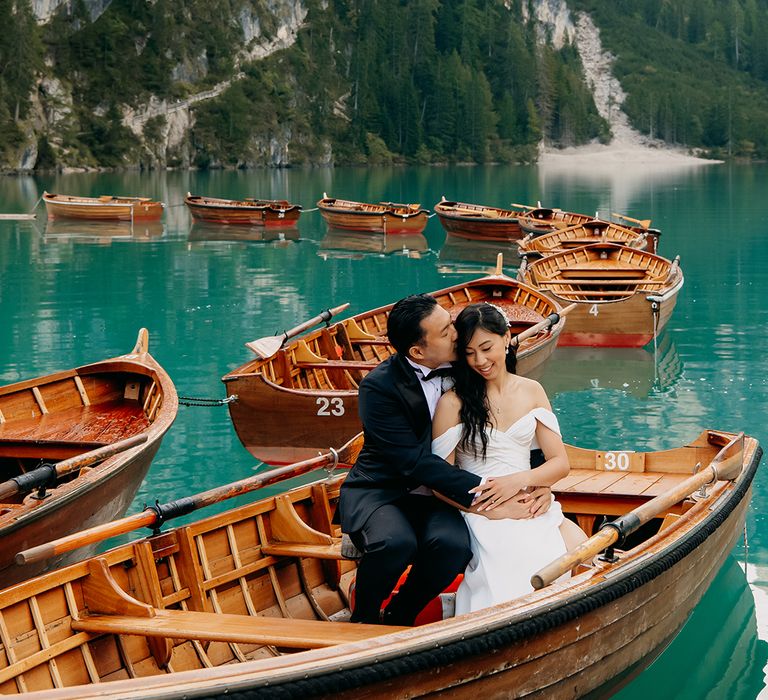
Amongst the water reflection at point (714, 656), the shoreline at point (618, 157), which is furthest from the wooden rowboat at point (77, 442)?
the shoreline at point (618, 157)

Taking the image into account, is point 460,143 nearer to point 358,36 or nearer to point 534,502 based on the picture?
point 358,36

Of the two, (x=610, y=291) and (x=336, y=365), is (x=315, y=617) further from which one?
(x=610, y=291)

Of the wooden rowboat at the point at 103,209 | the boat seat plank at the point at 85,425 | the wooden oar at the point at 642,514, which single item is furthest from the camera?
the wooden rowboat at the point at 103,209

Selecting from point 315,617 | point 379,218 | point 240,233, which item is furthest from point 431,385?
point 240,233

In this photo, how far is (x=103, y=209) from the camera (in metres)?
44.6

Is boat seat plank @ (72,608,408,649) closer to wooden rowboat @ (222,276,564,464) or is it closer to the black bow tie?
the black bow tie

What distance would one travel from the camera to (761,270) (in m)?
30.3

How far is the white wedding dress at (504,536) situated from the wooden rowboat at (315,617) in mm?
266

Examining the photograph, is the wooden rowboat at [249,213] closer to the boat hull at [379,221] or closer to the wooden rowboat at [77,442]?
the boat hull at [379,221]

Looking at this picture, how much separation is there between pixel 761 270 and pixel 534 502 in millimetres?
25786

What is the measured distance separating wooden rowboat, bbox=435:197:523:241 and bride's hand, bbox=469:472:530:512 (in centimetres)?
3040

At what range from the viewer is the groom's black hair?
6.07 metres

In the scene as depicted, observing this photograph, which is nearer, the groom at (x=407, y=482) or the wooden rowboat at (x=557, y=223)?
the groom at (x=407, y=482)

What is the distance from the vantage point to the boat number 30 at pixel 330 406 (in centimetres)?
1162
